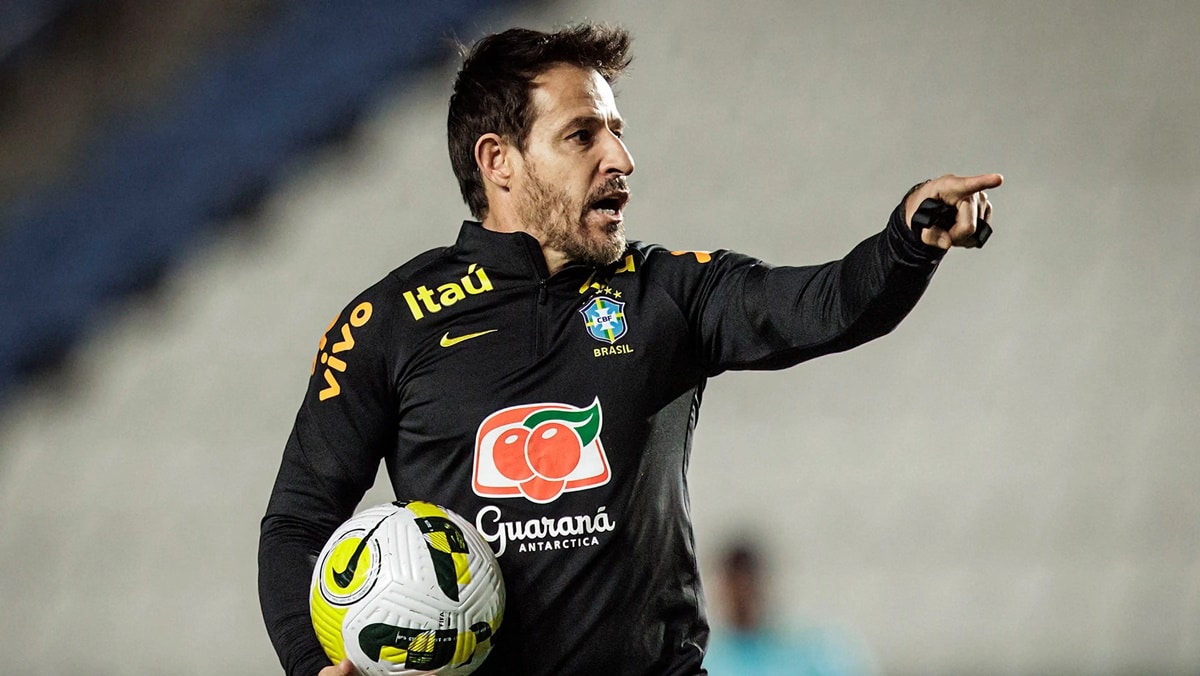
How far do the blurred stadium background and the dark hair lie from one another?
3499 mm

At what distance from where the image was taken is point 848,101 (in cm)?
642

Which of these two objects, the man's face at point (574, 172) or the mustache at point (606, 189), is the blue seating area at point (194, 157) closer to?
the man's face at point (574, 172)

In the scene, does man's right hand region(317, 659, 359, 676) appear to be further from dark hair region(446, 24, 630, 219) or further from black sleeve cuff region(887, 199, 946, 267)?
black sleeve cuff region(887, 199, 946, 267)

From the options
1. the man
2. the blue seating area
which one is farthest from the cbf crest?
the blue seating area

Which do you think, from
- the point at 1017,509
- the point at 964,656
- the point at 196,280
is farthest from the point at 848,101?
the point at 196,280

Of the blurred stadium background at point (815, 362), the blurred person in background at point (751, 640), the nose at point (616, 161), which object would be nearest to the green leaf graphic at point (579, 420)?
the nose at point (616, 161)

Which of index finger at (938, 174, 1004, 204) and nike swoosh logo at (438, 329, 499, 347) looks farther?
nike swoosh logo at (438, 329, 499, 347)

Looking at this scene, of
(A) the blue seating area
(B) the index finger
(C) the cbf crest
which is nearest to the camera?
(B) the index finger

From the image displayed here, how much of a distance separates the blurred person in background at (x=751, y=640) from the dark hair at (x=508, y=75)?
2.62 metres

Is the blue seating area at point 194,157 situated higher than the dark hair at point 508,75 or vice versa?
the blue seating area at point 194,157

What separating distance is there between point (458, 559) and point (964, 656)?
4.43 metres

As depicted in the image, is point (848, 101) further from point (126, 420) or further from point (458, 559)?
point (458, 559)

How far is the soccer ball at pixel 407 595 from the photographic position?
2230mm

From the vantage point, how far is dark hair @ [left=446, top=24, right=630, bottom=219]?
2732 mm
